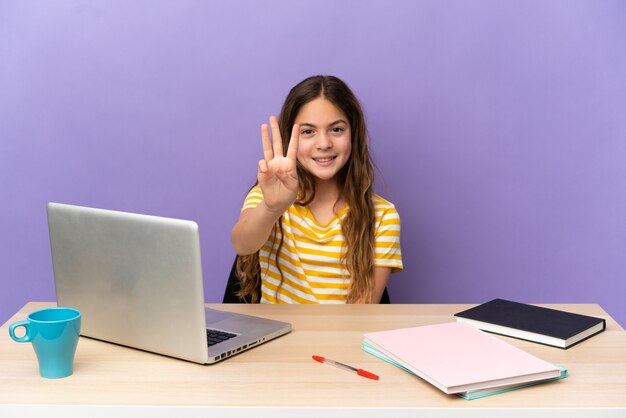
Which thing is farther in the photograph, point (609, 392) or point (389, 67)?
point (389, 67)

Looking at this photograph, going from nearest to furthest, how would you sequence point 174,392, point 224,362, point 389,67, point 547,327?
point 174,392 → point 224,362 → point 547,327 → point 389,67

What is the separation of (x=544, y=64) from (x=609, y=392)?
1606 millimetres

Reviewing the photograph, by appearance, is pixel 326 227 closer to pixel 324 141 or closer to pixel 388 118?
pixel 324 141

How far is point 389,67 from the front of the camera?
249 centimetres

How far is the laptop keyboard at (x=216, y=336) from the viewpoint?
1.34 metres

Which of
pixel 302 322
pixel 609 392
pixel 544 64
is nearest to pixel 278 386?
pixel 302 322

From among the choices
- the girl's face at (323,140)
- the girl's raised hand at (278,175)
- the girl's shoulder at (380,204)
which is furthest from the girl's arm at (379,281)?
the girl's raised hand at (278,175)

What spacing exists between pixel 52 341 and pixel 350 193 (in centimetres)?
116

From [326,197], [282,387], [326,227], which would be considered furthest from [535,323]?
[326,197]

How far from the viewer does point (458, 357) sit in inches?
48.8

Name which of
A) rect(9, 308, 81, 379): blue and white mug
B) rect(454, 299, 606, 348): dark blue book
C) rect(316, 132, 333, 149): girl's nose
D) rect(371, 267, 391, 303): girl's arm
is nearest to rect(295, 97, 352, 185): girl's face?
rect(316, 132, 333, 149): girl's nose

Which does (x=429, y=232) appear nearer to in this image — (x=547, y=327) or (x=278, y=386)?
(x=547, y=327)

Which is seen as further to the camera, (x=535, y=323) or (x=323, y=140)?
(x=323, y=140)

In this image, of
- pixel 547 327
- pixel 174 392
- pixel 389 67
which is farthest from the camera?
pixel 389 67
